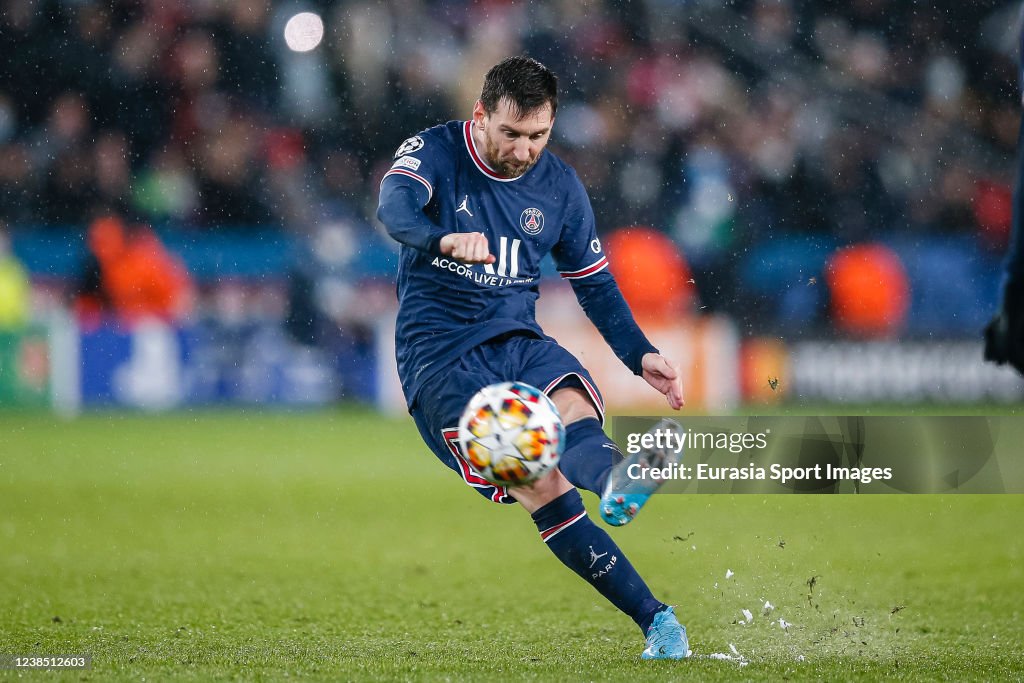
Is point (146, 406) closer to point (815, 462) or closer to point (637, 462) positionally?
point (815, 462)

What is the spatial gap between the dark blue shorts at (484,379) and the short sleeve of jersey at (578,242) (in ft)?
1.15

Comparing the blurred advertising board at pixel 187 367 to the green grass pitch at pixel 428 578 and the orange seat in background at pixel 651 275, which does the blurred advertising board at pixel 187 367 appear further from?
the orange seat in background at pixel 651 275

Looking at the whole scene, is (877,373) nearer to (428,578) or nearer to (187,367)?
(187,367)

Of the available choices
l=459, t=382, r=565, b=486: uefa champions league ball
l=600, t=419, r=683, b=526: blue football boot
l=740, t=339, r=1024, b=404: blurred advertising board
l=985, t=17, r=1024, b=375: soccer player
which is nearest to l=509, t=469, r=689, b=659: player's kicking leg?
l=459, t=382, r=565, b=486: uefa champions league ball

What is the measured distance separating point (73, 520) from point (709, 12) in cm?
923

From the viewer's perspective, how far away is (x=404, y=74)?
1383 cm

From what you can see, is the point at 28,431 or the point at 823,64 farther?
the point at 823,64

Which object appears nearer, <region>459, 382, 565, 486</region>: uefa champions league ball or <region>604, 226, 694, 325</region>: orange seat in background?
<region>459, 382, 565, 486</region>: uefa champions league ball

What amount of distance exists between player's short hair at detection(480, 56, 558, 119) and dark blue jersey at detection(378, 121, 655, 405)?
1.07 ft

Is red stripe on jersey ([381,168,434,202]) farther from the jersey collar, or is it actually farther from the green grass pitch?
the green grass pitch

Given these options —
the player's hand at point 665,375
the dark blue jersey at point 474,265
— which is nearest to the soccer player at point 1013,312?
the player's hand at point 665,375

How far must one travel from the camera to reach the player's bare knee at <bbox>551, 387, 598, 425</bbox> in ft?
13.9

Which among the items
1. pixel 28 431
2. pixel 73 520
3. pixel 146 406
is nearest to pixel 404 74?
pixel 146 406

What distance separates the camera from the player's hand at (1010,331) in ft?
9.66
